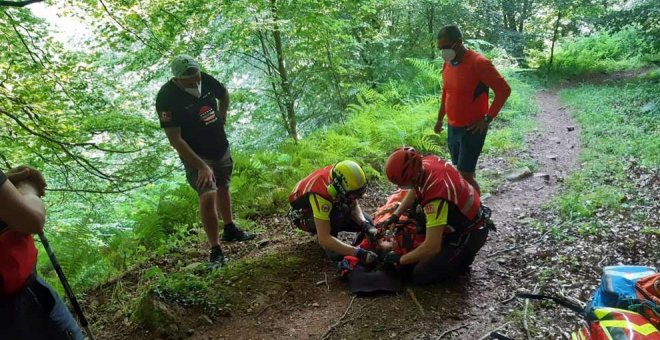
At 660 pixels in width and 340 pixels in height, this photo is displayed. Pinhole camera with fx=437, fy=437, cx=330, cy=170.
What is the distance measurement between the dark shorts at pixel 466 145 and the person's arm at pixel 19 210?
168 inches

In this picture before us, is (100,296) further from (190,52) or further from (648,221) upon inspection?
(648,221)

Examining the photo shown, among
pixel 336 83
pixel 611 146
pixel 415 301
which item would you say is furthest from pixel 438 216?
pixel 336 83

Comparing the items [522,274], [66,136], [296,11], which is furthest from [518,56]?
A: [66,136]

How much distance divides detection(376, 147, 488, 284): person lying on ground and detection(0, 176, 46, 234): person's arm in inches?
105

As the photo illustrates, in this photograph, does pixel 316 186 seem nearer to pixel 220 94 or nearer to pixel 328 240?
pixel 328 240

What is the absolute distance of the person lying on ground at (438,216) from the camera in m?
3.81

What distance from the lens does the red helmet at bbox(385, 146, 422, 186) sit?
3.82m

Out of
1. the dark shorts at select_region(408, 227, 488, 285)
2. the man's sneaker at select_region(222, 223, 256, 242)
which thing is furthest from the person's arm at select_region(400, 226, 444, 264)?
the man's sneaker at select_region(222, 223, 256, 242)

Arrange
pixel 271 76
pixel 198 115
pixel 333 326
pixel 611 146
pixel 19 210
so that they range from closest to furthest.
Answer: pixel 19 210 < pixel 333 326 < pixel 198 115 < pixel 611 146 < pixel 271 76

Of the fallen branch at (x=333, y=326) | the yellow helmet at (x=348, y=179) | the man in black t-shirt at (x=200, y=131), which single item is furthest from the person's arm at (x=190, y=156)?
the fallen branch at (x=333, y=326)

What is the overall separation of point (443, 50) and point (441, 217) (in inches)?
80.7

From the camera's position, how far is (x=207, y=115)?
4688 millimetres

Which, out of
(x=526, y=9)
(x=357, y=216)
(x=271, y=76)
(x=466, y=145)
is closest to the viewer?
(x=357, y=216)

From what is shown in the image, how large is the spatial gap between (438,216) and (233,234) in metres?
2.62
